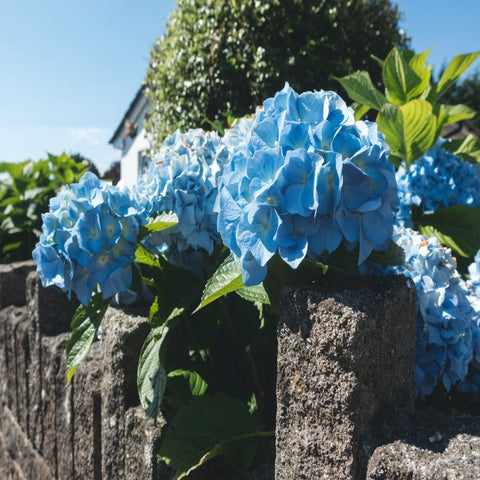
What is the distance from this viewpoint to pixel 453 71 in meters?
1.99

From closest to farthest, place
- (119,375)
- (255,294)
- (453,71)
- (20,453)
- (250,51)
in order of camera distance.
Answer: (255,294) < (119,375) < (453,71) < (20,453) < (250,51)

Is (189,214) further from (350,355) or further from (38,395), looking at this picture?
(38,395)

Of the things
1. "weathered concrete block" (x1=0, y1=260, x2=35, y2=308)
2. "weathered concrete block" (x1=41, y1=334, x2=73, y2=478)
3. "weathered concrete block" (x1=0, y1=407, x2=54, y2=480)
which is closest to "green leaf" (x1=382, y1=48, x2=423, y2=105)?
"weathered concrete block" (x1=41, y1=334, x2=73, y2=478)

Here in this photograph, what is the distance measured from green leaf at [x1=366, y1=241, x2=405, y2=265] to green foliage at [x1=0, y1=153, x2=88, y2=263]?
325cm

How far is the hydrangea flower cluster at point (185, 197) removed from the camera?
1332mm

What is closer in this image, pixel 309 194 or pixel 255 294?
pixel 309 194

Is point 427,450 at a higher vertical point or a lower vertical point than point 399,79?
lower

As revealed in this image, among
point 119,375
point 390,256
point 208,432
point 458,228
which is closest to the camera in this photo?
point 390,256

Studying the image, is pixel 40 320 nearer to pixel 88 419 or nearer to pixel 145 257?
pixel 88 419

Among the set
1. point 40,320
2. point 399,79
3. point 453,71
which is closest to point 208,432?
point 40,320

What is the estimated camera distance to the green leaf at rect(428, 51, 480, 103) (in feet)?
6.23

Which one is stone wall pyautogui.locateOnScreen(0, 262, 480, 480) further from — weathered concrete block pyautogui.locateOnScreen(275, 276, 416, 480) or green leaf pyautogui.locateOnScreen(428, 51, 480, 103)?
green leaf pyautogui.locateOnScreen(428, 51, 480, 103)

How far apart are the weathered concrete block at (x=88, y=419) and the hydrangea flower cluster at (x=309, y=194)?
108cm

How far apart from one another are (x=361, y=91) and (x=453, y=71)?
37 centimetres
